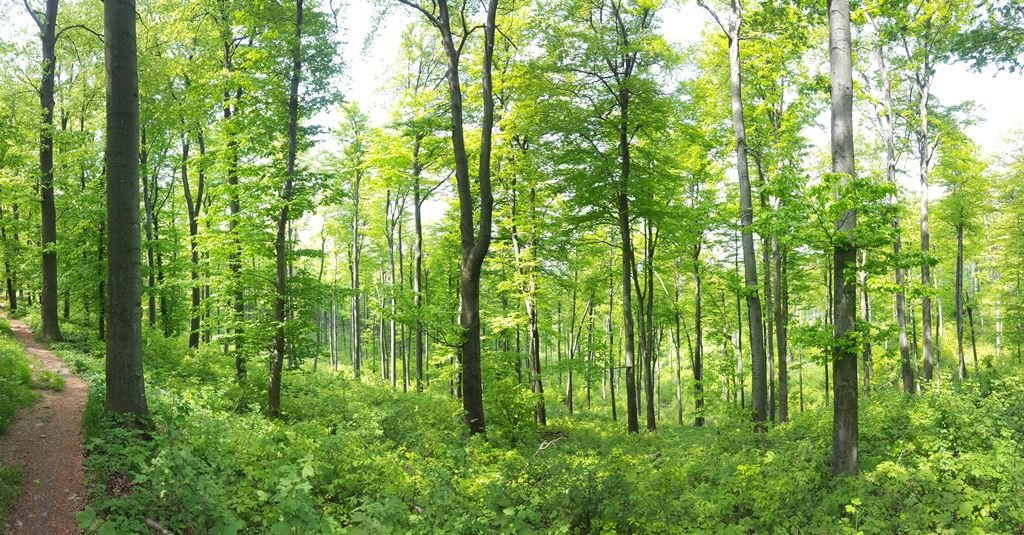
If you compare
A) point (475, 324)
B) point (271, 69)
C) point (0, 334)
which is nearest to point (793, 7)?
point (475, 324)

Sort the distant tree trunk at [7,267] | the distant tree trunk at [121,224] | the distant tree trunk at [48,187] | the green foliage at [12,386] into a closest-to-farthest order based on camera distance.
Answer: the distant tree trunk at [121,224], the green foliage at [12,386], the distant tree trunk at [48,187], the distant tree trunk at [7,267]

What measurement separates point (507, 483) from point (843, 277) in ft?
17.8

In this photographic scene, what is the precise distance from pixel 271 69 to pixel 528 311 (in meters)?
9.39

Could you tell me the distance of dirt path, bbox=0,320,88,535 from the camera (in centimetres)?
484

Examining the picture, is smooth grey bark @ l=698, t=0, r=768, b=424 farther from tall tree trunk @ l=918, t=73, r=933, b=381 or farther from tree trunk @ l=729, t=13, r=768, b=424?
tall tree trunk @ l=918, t=73, r=933, b=381

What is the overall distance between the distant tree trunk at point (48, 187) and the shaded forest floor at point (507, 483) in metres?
7.52

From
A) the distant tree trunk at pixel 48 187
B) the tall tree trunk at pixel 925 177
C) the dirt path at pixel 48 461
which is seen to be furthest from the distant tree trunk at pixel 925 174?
the distant tree trunk at pixel 48 187

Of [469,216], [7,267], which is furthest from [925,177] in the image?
[7,267]

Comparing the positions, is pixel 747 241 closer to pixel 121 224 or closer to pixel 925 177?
pixel 925 177

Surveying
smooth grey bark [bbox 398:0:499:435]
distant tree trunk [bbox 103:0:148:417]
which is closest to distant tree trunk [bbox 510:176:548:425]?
smooth grey bark [bbox 398:0:499:435]

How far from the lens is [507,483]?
6570 millimetres

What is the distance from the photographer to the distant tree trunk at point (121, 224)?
654 centimetres

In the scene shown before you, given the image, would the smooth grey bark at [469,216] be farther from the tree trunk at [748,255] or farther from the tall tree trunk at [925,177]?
the tall tree trunk at [925,177]

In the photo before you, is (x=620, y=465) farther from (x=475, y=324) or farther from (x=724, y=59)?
(x=724, y=59)
